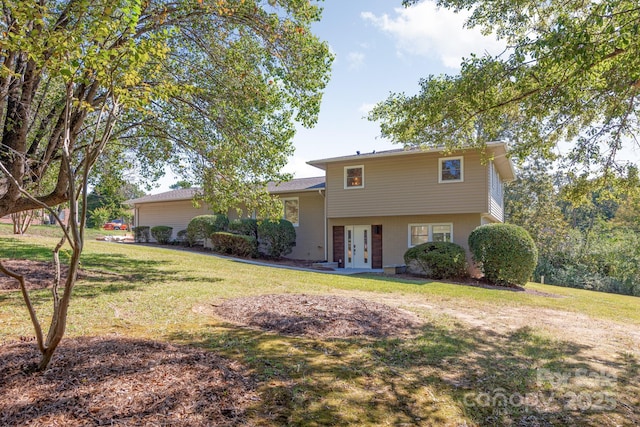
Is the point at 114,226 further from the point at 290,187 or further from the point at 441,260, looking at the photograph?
the point at 441,260

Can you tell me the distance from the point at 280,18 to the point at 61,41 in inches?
174

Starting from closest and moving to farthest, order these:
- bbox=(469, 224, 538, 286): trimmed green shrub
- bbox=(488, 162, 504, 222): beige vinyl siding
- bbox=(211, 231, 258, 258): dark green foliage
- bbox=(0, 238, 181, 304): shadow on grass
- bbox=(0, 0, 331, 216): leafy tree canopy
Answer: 1. bbox=(0, 0, 331, 216): leafy tree canopy
2. bbox=(0, 238, 181, 304): shadow on grass
3. bbox=(469, 224, 538, 286): trimmed green shrub
4. bbox=(488, 162, 504, 222): beige vinyl siding
5. bbox=(211, 231, 258, 258): dark green foliage

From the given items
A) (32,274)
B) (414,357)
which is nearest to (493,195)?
(414,357)

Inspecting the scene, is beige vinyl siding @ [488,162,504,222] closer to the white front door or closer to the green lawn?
the white front door

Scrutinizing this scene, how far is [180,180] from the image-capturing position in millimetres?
10000

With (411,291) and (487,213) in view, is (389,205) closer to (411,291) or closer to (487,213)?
(487,213)

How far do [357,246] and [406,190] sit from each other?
133 inches

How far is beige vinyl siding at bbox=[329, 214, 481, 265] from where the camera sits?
14656 millimetres

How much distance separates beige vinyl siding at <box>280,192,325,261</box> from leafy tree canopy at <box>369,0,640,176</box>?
9518mm


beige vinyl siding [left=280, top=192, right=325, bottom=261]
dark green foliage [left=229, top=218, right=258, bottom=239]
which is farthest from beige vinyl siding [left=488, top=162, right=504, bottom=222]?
dark green foliage [left=229, top=218, right=258, bottom=239]

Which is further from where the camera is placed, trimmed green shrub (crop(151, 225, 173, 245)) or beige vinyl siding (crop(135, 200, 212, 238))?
beige vinyl siding (crop(135, 200, 212, 238))

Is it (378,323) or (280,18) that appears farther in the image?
(280,18)

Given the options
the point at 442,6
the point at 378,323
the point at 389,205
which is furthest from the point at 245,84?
the point at 389,205

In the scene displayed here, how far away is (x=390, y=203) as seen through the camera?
50.5 ft
